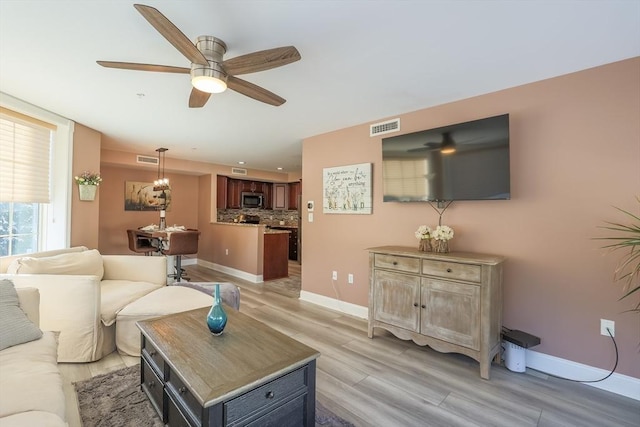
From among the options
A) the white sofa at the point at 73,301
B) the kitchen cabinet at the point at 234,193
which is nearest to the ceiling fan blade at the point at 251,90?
the white sofa at the point at 73,301

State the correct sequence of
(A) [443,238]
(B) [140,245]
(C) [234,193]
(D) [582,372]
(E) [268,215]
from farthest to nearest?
(E) [268,215], (C) [234,193], (B) [140,245], (A) [443,238], (D) [582,372]

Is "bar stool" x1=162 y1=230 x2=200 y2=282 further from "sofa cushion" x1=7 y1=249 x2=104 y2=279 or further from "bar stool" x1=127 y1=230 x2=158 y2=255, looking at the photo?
"sofa cushion" x1=7 y1=249 x2=104 y2=279

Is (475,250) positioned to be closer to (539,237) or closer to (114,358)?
(539,237)

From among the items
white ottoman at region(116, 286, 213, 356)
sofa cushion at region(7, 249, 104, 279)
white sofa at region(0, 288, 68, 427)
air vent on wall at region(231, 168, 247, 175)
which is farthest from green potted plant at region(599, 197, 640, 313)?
air vent on wall at region(231, 168, 247, 175)

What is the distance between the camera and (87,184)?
3.72 m

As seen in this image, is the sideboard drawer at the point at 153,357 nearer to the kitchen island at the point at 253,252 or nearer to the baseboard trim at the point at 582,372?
the baseboard trim at the point at 582,372

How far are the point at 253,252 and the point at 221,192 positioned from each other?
2.21 meters

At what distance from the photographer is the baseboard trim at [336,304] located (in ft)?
11.8

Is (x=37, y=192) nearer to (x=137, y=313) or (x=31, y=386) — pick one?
(x=137, y=313)

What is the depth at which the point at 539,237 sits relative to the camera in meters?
2.45

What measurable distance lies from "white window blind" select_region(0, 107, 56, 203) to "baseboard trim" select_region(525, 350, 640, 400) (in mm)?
5206

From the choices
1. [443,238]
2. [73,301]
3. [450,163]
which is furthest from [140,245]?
[450,163]

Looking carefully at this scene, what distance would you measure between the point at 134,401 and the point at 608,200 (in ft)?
12.1

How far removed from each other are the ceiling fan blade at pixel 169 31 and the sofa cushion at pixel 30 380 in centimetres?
175
